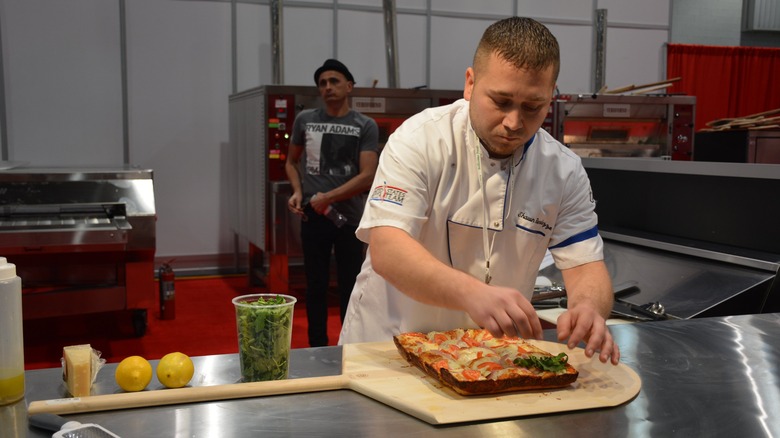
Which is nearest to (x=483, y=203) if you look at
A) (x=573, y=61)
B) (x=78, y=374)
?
(x=78, y=374)

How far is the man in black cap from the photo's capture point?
14.3ft

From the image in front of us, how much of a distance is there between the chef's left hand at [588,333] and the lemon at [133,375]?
78 cm

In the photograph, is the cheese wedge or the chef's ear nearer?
the cheese wedge

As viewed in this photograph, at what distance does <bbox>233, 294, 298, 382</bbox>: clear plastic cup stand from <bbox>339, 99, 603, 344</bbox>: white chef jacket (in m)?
→ 0.38

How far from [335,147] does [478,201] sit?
2.92 m

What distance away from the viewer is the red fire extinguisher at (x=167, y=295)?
5215 millimetres

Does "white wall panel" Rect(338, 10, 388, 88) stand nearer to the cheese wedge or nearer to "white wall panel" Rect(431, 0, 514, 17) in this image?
"white wall panel" Rect(431, 0, 514, 17)

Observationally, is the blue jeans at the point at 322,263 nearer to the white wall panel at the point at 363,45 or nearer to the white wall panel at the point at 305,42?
the white wall panel at the point at 305,42

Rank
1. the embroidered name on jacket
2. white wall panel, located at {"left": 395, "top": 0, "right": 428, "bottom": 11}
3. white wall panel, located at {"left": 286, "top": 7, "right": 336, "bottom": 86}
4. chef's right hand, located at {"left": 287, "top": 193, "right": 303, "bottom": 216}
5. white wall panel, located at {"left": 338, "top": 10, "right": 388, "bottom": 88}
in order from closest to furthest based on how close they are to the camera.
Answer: the embroidered name on jacket → chef's right hand, located at {"left": 287, "top": 193, "right": 303, "bottom": 216} → white wall panel, located at {"left": 286, "top": 7, "right": 336, "bottom": 86} → white wall panel, located at {"left": 338, "top": 10, "right": 388, "bottom": 88} → white wall panel, located at {"left": 395, "top": 0, "right": 428, "bottom": 11}

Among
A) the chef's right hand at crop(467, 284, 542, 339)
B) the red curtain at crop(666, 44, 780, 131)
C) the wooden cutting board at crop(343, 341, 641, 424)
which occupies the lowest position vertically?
the wooden cutting board at crop(343, 341, 641, 424)

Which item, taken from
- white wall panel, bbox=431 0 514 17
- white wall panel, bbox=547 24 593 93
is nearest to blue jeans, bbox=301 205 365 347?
white wall panel, bbox=431 0 514 17

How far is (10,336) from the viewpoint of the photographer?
1231 mm

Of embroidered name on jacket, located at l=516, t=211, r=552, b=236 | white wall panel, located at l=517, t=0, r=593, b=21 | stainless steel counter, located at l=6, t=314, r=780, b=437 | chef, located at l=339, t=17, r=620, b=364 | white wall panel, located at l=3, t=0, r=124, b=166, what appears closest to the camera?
stainless steel counter, located at l=6, t=314, r=780, b=437

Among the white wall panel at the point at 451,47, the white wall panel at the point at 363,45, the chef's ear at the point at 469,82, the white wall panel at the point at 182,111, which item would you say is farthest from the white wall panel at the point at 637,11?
the chef's ear at the point at 469,82
